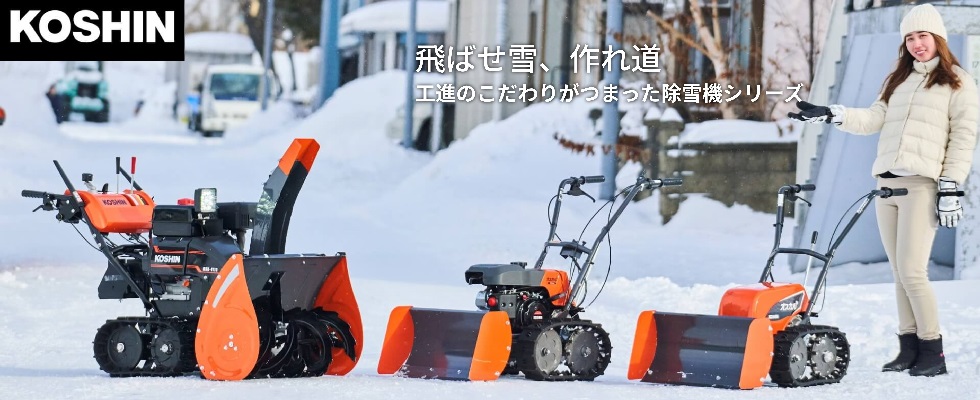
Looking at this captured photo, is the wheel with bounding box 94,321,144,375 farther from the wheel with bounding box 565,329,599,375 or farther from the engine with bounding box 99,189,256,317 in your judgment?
the wheel with bounding box 565,329,599,375

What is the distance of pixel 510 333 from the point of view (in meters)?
8.38

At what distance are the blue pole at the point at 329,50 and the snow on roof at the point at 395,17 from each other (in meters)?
3.59

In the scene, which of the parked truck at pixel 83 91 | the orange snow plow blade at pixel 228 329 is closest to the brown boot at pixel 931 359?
the orange snow plow blade at pixel 228 329

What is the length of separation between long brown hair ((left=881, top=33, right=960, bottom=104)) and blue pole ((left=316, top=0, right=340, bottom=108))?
132ft

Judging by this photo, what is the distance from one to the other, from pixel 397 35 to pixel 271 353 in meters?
35.6

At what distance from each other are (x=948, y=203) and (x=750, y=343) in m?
1.38

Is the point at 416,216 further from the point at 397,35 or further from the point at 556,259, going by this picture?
the point at 397,35

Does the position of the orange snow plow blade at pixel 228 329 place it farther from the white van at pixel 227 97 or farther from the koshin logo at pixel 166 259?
the white van at pixel 227 97

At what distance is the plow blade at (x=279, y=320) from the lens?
8047mm

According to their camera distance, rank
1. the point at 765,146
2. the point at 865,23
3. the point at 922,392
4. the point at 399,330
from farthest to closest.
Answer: the point at 765,146, the point at 865,23, the point at 399,330, the point at 922,392

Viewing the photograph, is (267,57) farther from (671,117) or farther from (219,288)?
(219,288)

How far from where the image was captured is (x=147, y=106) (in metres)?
70.3

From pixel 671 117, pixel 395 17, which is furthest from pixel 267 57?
pixel 671 117

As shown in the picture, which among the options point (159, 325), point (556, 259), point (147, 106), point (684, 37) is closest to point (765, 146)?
point (684, 37)
